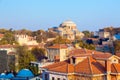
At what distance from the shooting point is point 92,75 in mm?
16578

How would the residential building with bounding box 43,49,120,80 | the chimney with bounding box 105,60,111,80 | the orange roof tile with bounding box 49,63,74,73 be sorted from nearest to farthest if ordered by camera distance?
the residential building with bounding box 43,49,120,80, the chimney with bounding box 105,60,111,80, the orange roof tile with bounding box 49,63,74,73

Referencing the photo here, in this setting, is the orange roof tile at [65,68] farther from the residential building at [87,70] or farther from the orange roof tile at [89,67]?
the orange roof tile at [89,67]

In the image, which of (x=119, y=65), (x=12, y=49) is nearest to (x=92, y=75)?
(x=119, y=65)

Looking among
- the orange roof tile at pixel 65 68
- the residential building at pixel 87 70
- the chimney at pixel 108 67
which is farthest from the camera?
the orange roof tile at pixel 65 68

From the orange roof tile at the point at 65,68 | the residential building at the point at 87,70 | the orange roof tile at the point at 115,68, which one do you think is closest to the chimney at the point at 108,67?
the residential building at the point at 87,70

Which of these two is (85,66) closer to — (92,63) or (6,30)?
(92,63)

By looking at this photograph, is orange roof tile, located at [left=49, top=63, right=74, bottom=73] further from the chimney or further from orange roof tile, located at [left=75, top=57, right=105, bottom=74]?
the chimney

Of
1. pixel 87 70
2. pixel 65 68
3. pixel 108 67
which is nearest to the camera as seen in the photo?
pixel 87 70

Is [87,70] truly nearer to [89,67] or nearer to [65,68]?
[89,67]

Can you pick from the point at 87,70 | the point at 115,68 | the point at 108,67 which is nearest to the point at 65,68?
the point at 87,70

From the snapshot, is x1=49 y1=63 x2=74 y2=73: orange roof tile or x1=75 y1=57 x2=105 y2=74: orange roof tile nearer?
x1=75 y1=57 x2=105 y2=74: orange roof tile

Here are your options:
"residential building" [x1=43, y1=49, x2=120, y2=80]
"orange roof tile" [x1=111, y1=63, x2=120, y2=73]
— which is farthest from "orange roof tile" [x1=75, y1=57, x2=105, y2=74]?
"orange roof tile" [x1=111, y1=63, x2=120, y2=73]

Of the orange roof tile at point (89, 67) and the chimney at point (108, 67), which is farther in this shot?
the chimney at point (108, 67)

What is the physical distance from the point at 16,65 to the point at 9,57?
4.81 ft
